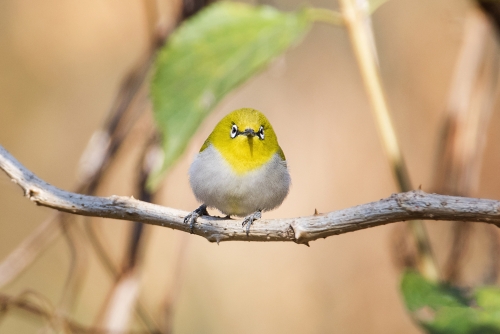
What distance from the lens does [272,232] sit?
1.65 m

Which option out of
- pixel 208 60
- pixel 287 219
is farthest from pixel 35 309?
pixel 287 219

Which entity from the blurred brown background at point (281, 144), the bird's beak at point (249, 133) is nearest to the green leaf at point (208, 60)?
the bird's beak at point (249, 133)

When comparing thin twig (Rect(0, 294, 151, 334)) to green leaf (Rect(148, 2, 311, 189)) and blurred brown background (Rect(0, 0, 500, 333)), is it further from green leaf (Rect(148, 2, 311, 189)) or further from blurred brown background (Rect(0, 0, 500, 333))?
blurred brown background (Rect(0, 0, 500, 333))

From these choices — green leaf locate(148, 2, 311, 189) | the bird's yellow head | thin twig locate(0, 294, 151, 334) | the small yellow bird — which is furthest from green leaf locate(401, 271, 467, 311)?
thin twig locate(0, 294, 151, 334)

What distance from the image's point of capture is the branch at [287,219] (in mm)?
1366

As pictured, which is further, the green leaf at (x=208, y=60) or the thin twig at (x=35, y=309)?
the thin twig at (x=35, y=309)

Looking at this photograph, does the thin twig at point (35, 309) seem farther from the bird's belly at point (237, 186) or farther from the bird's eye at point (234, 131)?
the bird's eye at point (234, 131)

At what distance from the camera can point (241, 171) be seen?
97.2 inches

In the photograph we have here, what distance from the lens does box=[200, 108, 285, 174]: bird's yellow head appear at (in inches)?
98.4

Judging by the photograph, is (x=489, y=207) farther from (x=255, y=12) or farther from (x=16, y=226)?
(x=16, y=226)

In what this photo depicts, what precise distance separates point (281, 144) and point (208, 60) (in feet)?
7.97

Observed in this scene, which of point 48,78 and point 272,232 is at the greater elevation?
point 48,78

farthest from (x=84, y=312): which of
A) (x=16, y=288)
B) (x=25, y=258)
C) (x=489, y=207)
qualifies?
(x=489, y=207)

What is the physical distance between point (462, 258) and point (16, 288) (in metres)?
3.39
